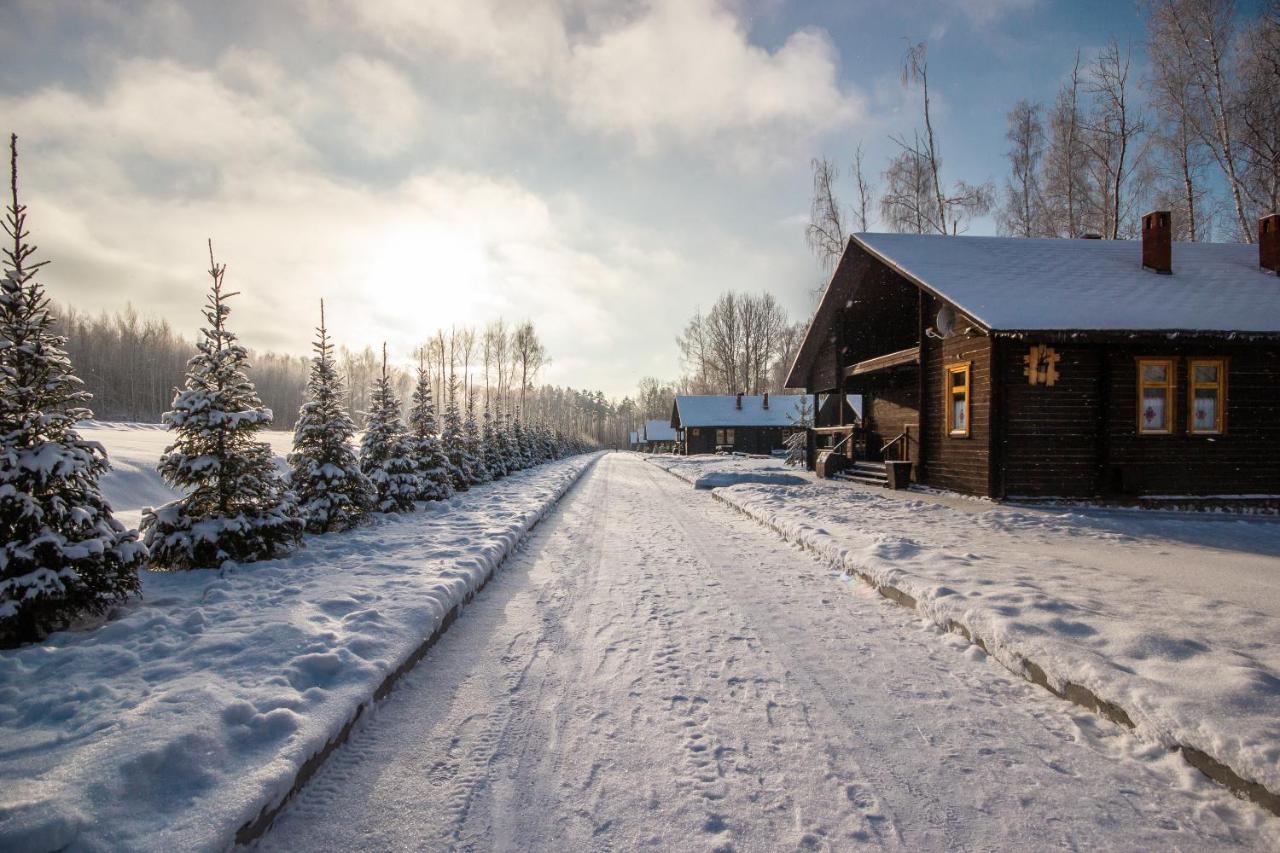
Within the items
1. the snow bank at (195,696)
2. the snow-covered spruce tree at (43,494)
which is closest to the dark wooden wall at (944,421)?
the snow bank at (195,696)

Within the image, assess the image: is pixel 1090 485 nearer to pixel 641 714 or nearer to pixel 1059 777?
pixel 1059 777

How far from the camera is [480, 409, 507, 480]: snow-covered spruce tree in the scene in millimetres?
21406

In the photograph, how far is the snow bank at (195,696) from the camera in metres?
2.06

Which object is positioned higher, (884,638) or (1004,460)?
(1004,460)

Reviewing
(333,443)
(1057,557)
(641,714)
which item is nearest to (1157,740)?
(641,714)

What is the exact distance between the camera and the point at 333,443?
337 inches

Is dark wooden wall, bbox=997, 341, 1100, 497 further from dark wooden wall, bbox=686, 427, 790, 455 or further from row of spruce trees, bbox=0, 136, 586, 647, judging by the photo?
dark wooden wall, bbox=686, 427, 790, 455

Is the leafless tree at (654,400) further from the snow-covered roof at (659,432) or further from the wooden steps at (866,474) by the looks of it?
the wooden steps at (866,474)

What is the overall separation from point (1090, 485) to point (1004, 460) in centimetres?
185

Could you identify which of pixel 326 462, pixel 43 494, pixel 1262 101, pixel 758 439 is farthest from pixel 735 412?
pixel 43 494

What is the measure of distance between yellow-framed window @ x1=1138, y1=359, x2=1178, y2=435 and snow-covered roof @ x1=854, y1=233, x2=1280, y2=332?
97 cm

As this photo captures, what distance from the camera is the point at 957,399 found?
518 inches

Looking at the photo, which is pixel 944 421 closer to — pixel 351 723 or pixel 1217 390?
pixel 1217 390

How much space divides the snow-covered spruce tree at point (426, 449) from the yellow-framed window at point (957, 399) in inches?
474
